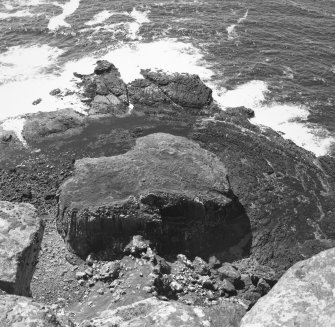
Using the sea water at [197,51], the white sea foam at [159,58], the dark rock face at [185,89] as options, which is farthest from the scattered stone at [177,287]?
the white sea foam at [159,58]

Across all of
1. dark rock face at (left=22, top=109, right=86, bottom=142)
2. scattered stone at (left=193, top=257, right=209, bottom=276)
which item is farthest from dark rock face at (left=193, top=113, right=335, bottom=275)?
dark rock face at (left=22, top=109, right=86, bottom=142)

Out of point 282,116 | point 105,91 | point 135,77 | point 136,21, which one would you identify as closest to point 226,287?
point 282,116

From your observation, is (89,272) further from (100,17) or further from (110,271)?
(100,17)

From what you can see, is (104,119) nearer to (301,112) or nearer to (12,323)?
(301,112)

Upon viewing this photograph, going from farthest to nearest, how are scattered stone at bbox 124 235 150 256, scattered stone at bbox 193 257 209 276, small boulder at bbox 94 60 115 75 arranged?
1. small boulder at bbox 94 60 115 75
2. scattered stone at bbox 124 235 150 256
3. scattered stone at bbox 193 257 209 276

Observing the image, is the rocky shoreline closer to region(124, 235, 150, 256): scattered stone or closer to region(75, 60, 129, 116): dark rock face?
region(124, 235, 150, 256): scattered stone

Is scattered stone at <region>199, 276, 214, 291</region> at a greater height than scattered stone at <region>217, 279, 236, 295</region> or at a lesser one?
greater

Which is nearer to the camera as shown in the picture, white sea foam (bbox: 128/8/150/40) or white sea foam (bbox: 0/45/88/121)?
white sea foam (bbox: 0/45/88/121)

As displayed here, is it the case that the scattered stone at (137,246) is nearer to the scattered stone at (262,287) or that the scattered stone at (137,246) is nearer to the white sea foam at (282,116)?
the scattered stone at (262,287)

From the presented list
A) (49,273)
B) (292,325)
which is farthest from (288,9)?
(292,325)
